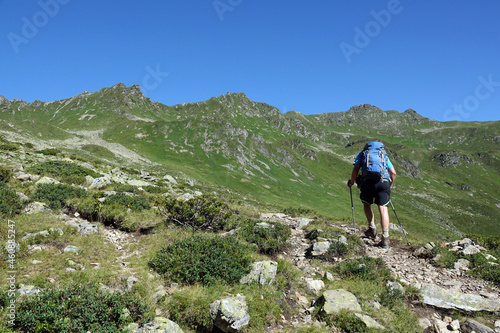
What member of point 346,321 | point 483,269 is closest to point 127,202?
point 346,321

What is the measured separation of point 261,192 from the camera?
93.2 m

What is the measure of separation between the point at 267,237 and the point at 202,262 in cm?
412

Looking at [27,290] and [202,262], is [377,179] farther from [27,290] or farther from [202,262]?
[27,290]

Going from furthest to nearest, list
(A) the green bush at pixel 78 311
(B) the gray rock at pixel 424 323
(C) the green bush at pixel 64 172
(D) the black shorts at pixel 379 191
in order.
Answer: (C) the green bush at pixel 64 172, (D) the black shorts at pixel 379 191, (B) the gray rock at pixel 424 323, (A) the green bush at pixel 78 311

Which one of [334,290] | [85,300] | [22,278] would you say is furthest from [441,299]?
[22,278]

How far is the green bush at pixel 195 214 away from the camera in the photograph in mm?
13016

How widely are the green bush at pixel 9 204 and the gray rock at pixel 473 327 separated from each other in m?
17.0

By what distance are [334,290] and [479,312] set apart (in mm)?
3815

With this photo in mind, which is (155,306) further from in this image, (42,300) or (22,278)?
(22,278)

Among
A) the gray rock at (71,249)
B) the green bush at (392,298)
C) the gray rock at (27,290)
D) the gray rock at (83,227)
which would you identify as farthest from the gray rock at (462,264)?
the gray rock at (83,227)

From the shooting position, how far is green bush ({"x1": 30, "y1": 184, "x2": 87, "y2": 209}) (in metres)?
13.5

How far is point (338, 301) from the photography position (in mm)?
6727

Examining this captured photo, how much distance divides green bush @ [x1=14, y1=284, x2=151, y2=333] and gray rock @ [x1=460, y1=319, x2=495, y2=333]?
785cm

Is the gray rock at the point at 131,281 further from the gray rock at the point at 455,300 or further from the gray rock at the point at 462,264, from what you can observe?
the gray rock at the point at 462,264
